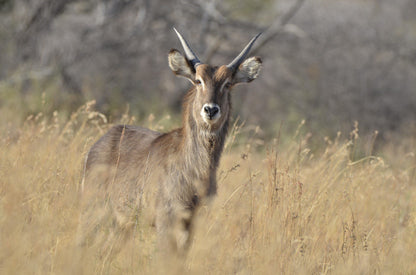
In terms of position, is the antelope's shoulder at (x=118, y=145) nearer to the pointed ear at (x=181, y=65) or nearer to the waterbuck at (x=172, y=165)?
the waterbuck at (x=172, y=165)

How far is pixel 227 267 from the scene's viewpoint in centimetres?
433

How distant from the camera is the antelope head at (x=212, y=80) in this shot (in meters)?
5.41

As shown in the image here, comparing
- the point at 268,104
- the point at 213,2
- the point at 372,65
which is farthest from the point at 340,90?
the point at 213,2

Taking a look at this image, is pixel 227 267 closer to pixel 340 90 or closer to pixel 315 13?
pixel 340 90

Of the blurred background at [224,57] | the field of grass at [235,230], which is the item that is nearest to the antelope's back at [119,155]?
the field of grass at [235,230]

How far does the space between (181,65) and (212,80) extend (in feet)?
1.70

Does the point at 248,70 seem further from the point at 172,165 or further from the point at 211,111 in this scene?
the point at 172,165

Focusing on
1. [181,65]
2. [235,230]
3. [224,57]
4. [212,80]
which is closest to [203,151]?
[212,80]

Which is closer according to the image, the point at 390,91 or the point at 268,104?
the point at 390,91

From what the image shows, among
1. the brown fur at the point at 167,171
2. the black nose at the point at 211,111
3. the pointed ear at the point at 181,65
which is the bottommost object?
the brown fur at the point at 167,171

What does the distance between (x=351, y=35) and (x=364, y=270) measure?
13.1 metres

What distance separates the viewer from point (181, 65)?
19.5 feet

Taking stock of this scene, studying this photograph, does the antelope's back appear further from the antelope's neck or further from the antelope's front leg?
the antelope's front leg

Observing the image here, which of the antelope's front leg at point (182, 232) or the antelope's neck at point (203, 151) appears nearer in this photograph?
the antelope's front leg at point (182, 232)
